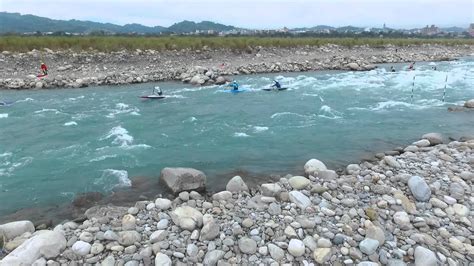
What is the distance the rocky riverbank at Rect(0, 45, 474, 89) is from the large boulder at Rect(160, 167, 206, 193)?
1453 centimetres

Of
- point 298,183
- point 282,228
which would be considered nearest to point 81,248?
point 282,228

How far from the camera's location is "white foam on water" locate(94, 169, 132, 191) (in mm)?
8875

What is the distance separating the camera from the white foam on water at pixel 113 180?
349 inches

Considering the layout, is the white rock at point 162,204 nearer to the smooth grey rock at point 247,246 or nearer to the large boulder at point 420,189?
the smooth grey rock at point 247,246

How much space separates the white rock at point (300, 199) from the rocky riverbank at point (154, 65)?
16179mm

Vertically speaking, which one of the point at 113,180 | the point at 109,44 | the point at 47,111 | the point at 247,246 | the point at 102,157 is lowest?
the point at 113,180

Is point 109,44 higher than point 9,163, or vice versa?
point 109,44

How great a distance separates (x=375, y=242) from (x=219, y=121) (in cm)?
949

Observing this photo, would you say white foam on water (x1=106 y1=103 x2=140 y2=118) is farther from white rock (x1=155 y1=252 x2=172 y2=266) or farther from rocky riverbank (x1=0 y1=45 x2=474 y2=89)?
white rock (x1=155 y1=252 x2=172 y2=266)

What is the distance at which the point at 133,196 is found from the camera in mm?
8312

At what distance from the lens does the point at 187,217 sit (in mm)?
6391

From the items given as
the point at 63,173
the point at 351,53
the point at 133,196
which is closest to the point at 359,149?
the point at 133,196

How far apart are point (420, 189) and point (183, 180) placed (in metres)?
5.11

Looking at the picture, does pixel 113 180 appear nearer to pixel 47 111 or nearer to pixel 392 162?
pixel 392 162
